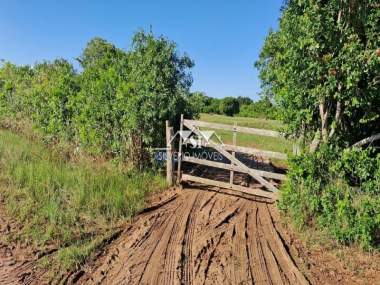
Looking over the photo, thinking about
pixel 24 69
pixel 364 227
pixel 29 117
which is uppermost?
pixel 24 69

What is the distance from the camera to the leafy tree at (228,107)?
202 ft

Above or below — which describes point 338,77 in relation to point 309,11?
below

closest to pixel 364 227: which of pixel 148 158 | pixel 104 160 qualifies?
pixel 148 158

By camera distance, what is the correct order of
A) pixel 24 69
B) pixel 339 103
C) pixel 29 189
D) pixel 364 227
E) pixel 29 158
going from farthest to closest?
pixel 24 69, pixel 29 158, pixel 29 189, pixel 339 103, pixel 364 227

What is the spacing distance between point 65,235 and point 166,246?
1841 millimetres

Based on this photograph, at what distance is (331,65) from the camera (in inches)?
253

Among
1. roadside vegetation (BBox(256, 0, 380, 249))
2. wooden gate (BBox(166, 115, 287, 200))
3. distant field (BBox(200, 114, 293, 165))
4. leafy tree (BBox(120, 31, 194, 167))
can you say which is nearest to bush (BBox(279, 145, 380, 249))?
roadside vegetation (BBox(256, 0, 380, 249))

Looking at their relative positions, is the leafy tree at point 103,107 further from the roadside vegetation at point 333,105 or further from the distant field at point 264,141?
the roadside vegetation at point 333,105

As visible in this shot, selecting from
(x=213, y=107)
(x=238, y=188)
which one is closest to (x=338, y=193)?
(x=238, y=188)

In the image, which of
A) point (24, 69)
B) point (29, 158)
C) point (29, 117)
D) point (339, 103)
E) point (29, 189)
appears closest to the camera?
point (339, 103)

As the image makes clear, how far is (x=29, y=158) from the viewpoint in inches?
423

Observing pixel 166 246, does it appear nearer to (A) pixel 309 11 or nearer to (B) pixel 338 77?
(B) pixel 338 77

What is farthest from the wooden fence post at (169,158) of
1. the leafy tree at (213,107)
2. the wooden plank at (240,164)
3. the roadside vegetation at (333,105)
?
the leafy tree at (213,107)

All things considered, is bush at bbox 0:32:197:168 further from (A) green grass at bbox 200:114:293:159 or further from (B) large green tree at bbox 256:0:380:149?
(B) large green tree at bbox 256:0:380:149
